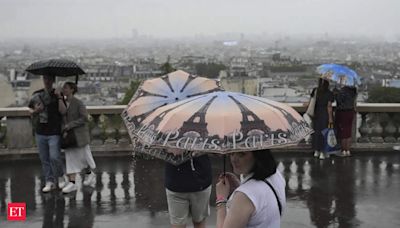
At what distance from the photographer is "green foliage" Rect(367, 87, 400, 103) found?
40.7 feet

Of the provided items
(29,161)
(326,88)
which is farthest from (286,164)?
(29,161)

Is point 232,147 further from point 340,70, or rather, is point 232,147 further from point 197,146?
point 340,70

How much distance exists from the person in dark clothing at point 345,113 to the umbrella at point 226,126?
6.29 m

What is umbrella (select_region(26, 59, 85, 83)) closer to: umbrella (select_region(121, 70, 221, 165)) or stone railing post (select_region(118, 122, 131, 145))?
umbrella (select_region(121, 70, 221, 165))

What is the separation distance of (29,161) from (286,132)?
7.02 m

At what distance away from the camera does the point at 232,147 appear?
2762mm

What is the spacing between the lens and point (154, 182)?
7.76m

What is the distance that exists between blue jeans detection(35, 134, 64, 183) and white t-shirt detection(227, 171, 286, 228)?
4723 mm

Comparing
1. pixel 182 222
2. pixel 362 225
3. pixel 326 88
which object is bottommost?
pixel 362 225

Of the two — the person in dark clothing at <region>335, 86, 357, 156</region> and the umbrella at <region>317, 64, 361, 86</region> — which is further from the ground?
the umbrella at <region>317, 64, 361, 86</region>

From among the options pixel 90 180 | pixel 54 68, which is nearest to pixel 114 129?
pixel 90 180

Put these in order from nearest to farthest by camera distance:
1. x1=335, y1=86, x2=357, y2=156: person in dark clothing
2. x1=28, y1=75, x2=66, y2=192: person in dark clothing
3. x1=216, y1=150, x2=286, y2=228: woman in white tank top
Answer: x1=216, y1=150, x2=286, y2=228: woman in white tank top, x1=28, y1=75, x2=66, y2=192: person in dark clothing, x1=335, y1=86, x2=357, y2=156: person in dark clothing

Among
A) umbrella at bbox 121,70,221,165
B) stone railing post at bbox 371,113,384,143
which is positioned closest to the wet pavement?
stone railing post at bbox 371,113,384,143

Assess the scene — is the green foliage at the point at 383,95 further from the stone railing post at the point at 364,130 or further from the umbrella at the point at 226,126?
the umbrella at the point at 226,126
